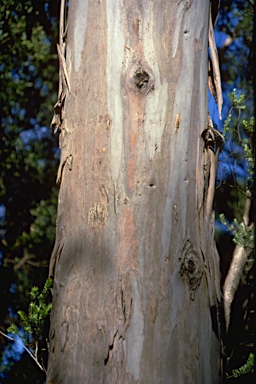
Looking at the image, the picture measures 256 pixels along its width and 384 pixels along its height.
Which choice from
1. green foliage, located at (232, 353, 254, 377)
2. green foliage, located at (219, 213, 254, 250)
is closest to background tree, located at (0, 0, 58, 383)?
green foliage, located at (219, 213, 254, 250)

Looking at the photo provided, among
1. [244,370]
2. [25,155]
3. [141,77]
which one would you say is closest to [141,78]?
[141,77]

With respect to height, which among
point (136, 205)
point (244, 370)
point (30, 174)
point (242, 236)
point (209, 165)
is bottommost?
point (244, 370)

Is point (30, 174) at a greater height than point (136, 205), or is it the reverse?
point (30, 174)

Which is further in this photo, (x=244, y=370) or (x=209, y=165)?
(x=244, y=370)

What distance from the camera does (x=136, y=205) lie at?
1.85 metres

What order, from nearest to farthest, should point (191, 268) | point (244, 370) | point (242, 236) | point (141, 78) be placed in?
point (191, 268)
point (141, 78)
point (244, 370)
point (242, 236)

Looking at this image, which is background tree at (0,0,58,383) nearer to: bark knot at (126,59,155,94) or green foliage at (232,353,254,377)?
green foliage at (232,353,254,377)

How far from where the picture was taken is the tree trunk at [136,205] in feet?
5.77

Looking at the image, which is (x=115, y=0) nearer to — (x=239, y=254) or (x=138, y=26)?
(x=138, y=26)

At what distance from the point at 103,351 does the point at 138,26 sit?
1.05 m

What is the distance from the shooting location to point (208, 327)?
6.11 ft

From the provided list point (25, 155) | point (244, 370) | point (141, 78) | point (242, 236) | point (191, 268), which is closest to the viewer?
point (191, 268)

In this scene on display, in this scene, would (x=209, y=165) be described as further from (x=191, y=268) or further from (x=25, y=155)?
(x=25, y=155)

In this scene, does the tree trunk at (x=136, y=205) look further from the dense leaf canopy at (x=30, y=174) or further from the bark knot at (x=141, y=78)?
the dense leaf canopy at (x=30, y=174)
